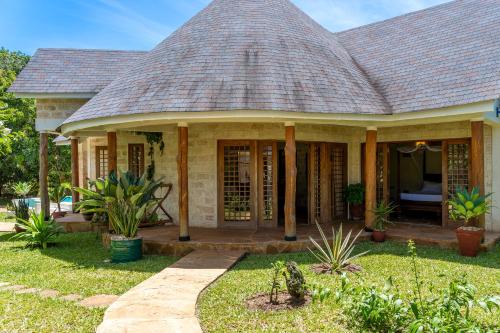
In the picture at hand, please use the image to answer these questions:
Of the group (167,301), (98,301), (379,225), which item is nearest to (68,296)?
(98,301)

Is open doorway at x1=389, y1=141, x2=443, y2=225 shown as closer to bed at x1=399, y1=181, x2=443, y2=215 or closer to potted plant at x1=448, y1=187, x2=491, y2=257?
bed at x1=399, y1=181, x2=443, y2=215

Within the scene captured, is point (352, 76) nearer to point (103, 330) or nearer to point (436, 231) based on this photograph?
point (436, 231)

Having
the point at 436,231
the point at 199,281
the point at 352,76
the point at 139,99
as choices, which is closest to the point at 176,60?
the point at 139,99

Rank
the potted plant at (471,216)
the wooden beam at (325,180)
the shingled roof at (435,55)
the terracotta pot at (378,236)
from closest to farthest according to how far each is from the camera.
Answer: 1. the potted plant at (471,216)
2. the shingled roof at (435,55)
3. the terracotta pot at (378,236)
4. the wooden beam at (325,180)

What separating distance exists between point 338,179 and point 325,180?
715 millimetres

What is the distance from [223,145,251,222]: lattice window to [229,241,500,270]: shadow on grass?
2.37 meters

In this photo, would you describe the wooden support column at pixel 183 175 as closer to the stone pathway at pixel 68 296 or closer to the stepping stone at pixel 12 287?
the stone pathway at pixel 68 296

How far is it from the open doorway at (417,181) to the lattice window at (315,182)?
2.78m

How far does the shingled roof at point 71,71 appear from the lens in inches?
489

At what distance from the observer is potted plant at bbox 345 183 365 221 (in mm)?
11195

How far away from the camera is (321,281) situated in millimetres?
6078

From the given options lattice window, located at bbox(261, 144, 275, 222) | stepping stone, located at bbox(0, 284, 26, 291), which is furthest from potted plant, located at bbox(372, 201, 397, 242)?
stepping stone, located at bbox(0, 284, 26, 291)

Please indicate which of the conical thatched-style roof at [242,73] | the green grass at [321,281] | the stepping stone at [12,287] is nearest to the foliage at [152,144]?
the conical thatched-style roof at [242,73]

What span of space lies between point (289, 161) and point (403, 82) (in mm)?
3790
